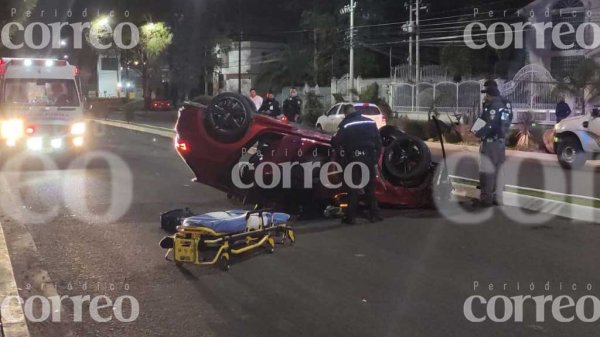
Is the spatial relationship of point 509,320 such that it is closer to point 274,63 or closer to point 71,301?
point 71,301

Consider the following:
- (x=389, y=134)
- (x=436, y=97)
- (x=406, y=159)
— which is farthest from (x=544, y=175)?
(x=436, y=97)

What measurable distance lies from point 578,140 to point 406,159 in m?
7.70

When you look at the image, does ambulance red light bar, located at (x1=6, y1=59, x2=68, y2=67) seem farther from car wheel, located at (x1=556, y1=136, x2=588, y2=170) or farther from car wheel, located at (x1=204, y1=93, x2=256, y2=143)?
car wheel, located at (x1=556, y1=136, x2=588, y2=170)

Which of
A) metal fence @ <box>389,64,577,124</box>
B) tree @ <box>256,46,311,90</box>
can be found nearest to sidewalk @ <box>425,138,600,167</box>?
metal fence @ <box>389,64,577,124</box>

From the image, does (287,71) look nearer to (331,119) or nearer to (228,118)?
(331,119)

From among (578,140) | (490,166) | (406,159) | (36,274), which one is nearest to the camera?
(36,274)

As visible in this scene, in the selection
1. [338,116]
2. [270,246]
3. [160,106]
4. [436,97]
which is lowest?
[270,246]

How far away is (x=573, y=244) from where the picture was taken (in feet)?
25.6

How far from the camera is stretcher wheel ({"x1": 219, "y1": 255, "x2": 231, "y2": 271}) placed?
6670mm

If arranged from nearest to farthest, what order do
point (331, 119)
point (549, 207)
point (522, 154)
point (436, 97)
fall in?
point (549, 207) → point (522, 154) → point (331, 119) → point (436, 97)

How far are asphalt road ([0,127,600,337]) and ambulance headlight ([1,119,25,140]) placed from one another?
536cm

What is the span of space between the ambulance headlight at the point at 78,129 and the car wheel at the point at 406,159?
9181 millimetres

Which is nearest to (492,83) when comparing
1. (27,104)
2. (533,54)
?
(27,104)

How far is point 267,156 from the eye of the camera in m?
9.09
